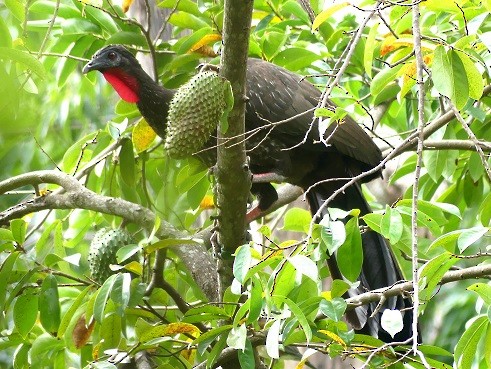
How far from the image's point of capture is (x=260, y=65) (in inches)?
153

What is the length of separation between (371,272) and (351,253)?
4.28 feet

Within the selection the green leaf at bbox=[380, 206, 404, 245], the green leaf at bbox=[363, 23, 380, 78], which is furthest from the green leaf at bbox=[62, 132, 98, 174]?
the green leaf at bbox=[380, 206, 404, 245]

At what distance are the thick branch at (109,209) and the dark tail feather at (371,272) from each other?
59 centimetres

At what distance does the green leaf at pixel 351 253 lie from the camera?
96.3 inches

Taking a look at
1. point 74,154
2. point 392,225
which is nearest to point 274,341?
point 392,225

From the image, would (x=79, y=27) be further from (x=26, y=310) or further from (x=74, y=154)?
(x=26, y=310)

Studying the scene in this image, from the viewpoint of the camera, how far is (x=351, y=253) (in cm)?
246

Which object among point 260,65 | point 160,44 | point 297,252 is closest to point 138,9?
point 160,44

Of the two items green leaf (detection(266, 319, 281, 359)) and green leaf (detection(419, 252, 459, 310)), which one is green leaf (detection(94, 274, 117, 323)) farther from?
green leaf (detection(419, 252, 459, 310))

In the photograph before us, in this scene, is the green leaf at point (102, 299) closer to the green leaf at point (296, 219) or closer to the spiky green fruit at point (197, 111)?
the spiky green fruit at point (197, 111)

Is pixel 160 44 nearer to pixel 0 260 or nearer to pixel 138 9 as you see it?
pixel 138 9

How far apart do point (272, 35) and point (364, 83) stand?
624 mm

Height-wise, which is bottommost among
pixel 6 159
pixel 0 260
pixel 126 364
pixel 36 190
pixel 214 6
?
pixel 126 364

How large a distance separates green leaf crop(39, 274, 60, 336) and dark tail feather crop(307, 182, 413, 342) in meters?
1.14
